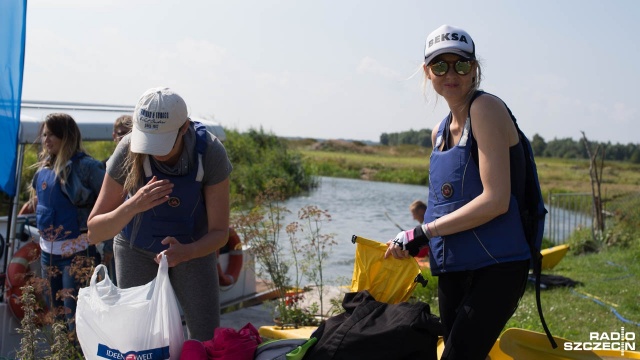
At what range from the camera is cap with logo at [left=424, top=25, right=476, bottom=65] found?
2.82 meters

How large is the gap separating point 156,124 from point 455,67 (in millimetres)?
1334

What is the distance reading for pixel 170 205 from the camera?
3.39 meters

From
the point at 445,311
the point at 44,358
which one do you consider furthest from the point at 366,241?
the point at 44,358

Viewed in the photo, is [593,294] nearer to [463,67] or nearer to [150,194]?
[463,67]

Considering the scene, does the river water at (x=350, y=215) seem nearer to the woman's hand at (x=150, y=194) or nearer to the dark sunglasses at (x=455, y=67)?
the woman's hand at (x=150, y=194)

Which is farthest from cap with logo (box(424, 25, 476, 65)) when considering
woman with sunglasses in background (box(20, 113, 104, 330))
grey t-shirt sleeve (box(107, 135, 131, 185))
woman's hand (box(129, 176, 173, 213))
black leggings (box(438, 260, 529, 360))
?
woman with sunglasses in background (box(20, 113, 104, 330))

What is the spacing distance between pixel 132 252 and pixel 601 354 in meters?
2.42

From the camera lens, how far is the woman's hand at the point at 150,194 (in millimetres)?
3088

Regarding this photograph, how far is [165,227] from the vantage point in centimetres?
343

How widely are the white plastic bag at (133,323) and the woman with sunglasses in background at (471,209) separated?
1099mm

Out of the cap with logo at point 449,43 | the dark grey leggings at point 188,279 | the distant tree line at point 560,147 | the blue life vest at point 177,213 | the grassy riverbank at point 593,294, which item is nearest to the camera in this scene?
the cap with logo at point 449,43

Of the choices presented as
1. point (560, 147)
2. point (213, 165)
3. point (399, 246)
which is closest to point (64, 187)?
point (213, 165)

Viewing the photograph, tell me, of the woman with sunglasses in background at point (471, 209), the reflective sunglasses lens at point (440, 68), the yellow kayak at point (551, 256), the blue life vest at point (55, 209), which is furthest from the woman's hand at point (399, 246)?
the yellow kayak at point (551, 256)

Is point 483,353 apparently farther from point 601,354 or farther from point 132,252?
point 132,252
